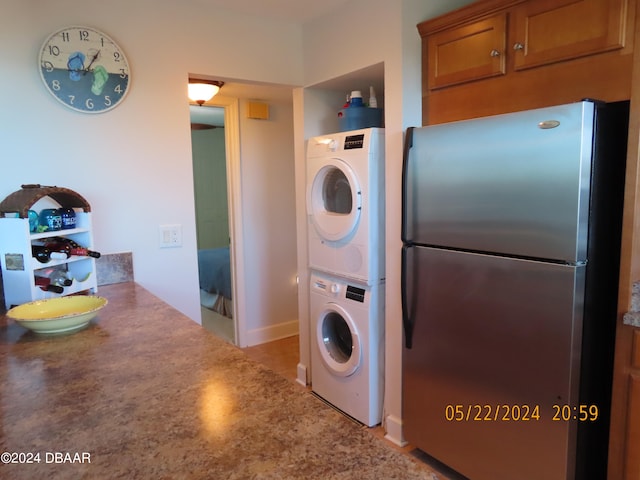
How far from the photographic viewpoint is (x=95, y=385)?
110 centimetres

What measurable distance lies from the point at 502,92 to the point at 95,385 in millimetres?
1854

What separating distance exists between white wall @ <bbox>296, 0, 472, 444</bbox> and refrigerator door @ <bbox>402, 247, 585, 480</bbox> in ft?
0.47

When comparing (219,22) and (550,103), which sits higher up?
(219,22)

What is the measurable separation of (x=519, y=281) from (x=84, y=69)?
2.09 meters

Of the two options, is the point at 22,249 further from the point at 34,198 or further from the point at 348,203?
the point at 348,203

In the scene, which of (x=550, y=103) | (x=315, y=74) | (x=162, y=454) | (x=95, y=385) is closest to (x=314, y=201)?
(x=315, y=74)

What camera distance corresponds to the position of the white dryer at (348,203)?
90.8 inches

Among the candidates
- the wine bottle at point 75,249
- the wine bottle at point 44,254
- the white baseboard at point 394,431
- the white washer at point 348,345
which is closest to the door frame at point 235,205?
the white washer at point 348,345

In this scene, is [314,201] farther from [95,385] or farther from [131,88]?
[95,385]

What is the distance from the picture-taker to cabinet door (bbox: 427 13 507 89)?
1873mm

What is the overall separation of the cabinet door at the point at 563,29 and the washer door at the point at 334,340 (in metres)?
1.59

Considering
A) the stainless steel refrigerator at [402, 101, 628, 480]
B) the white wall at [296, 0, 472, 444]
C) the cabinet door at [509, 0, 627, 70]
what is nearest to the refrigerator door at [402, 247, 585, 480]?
the stainless steel refrigerator at [402, 101, 628, 480]

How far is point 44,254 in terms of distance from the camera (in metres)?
1.77

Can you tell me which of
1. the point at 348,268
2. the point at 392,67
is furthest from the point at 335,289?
the point at 392,67
